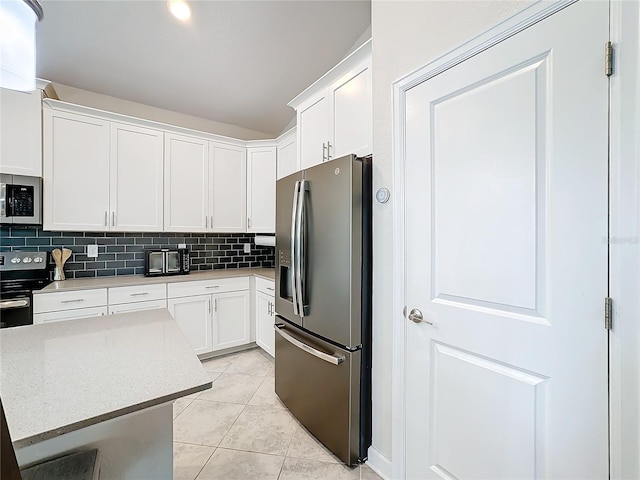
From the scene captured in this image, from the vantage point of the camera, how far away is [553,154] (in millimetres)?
999

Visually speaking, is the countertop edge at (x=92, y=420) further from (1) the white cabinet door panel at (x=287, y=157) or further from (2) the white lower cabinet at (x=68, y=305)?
(1) the white cabinet door panel at (x=287, y=157)

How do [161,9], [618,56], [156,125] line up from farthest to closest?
1. [156,125]
2. [161,9]
3. [618,56]

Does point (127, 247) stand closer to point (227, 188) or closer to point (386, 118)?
point (227, 188)

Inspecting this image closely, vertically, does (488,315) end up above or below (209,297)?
above

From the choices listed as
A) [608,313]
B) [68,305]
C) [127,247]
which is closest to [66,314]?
[68,305]

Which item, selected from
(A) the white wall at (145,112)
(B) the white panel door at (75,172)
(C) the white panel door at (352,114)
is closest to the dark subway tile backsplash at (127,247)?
(B) the white panel door at (75,172)

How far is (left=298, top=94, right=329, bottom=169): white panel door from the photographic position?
2205 mm

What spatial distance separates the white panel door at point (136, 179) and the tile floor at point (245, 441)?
5.72 ft

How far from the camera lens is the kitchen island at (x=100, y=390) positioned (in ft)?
2.36

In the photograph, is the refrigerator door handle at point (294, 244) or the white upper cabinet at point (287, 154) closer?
the refrigerator door handle at point (294, 244)

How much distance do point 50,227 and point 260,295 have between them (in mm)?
1941

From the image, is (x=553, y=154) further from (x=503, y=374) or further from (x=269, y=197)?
(x=269, y=197)

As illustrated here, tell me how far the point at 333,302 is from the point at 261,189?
7.15 ft

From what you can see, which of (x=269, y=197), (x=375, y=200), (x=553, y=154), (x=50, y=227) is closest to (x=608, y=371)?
(x=553, y=154)
